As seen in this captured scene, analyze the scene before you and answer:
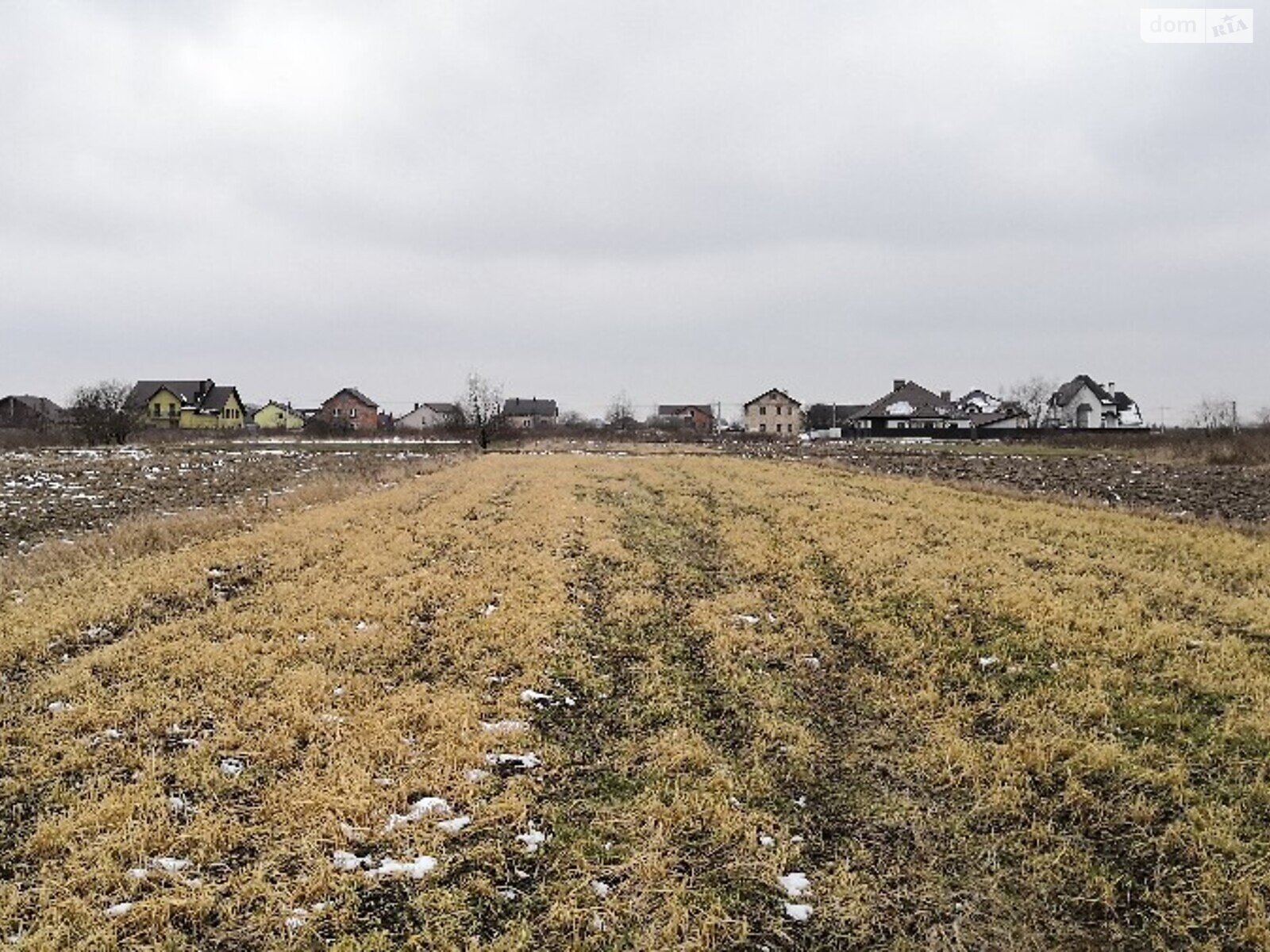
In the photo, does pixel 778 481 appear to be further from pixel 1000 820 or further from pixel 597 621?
pixel 1000 820

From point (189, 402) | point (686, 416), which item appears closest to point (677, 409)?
point (686, 416)

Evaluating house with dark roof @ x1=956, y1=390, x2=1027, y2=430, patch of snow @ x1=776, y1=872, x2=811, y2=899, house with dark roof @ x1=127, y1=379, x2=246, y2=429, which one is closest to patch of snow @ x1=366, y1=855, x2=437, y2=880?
patch of snow @ x1=776, y1=872, x2=811, y2=899

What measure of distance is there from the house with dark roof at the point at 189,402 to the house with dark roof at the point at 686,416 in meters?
70.7

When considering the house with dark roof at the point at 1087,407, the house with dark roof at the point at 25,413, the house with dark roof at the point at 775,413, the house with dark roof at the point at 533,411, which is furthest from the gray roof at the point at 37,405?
the house with dark roof at the point at 1087,407

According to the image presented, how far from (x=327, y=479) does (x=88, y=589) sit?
2203 centimetres

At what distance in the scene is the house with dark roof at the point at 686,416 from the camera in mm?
145500

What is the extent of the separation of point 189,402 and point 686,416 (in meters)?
90.9

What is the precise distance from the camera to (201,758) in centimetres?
710

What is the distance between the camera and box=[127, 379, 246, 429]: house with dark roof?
115 metres

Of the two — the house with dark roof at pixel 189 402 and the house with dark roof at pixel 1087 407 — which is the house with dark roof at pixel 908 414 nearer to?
the house with dark roof at pixel 1087 407

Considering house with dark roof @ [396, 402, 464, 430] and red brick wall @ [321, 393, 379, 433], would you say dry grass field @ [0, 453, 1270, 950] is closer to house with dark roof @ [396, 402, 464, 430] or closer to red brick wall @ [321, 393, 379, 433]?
red brick wall @ [321, 393, 379, 433]

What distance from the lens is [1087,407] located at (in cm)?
10912

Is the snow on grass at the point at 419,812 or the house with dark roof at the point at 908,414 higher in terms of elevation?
the house with dark roof at the point at 908,414

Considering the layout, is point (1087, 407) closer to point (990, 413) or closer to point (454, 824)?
point (990, 413)
